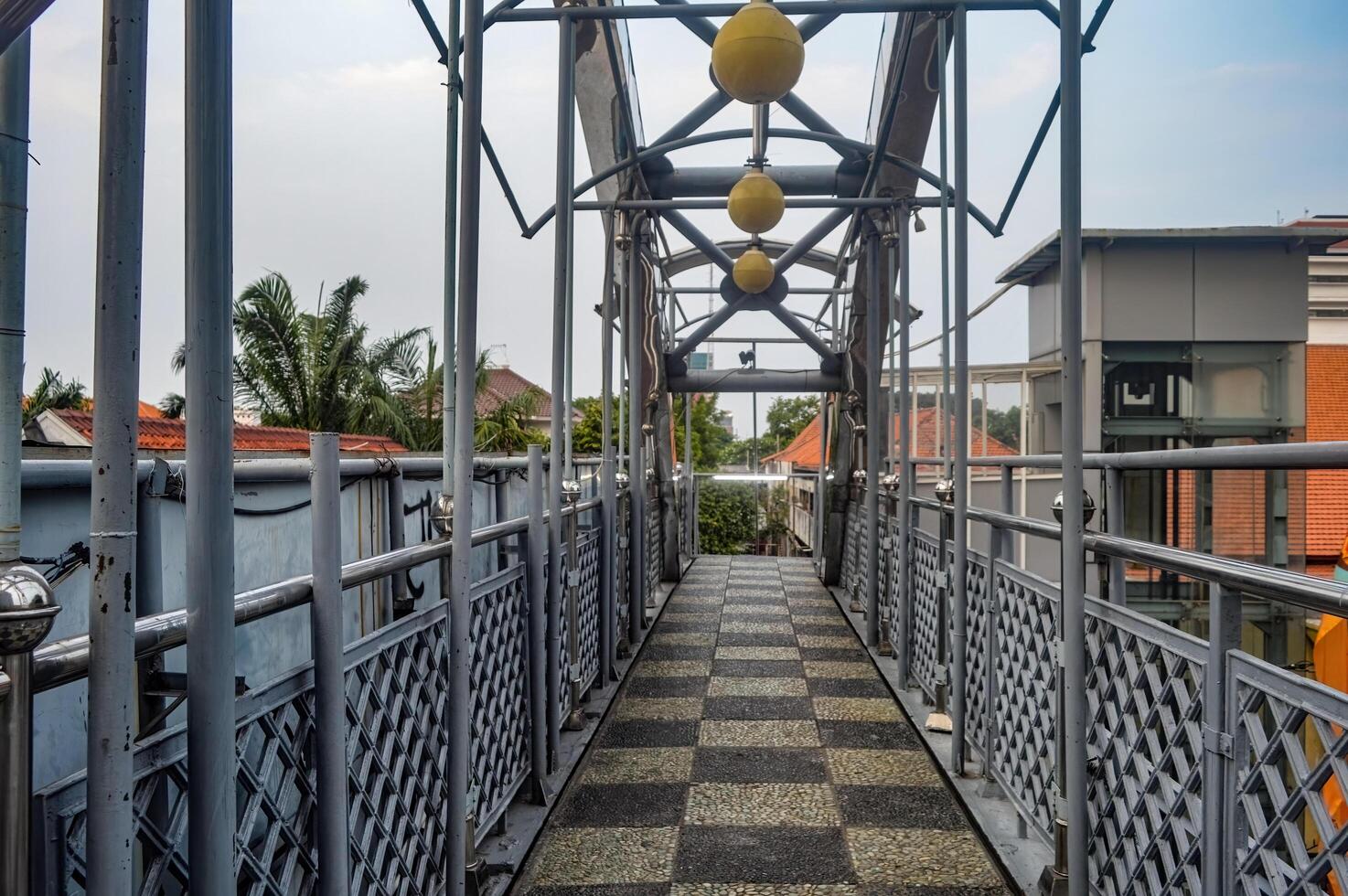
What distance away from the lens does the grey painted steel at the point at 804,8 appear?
3439 millimetres

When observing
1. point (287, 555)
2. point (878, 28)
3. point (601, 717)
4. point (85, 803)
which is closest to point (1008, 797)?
point (601, 717)

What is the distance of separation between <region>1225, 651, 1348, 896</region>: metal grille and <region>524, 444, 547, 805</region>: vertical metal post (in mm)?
2213

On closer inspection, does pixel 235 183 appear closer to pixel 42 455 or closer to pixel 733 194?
pixel 42 455

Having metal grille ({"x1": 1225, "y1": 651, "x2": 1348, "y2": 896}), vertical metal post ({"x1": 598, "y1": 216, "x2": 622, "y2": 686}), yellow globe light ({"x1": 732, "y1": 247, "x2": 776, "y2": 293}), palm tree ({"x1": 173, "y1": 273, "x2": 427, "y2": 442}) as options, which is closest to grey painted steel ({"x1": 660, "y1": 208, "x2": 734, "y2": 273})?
yellow globe light ({"x1": 732, "y1": 247, "x2": 776, "y2": 293})

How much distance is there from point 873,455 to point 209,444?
573 centimetres

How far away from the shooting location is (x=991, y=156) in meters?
4.52

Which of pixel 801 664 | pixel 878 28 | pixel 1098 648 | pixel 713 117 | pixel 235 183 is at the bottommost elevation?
pixel 801 664

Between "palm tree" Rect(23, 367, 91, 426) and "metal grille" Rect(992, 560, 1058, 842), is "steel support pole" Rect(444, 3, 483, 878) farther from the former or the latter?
"palm tree" Rect(23, 367, 91, 426)

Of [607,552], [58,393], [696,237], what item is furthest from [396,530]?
[58,393]

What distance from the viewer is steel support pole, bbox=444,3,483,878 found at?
7.55ft

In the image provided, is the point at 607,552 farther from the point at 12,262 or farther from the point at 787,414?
the point at 787,414

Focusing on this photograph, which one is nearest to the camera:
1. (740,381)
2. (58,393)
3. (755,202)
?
(755,202)

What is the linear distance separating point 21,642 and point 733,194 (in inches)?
147

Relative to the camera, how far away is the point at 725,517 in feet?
56.5
